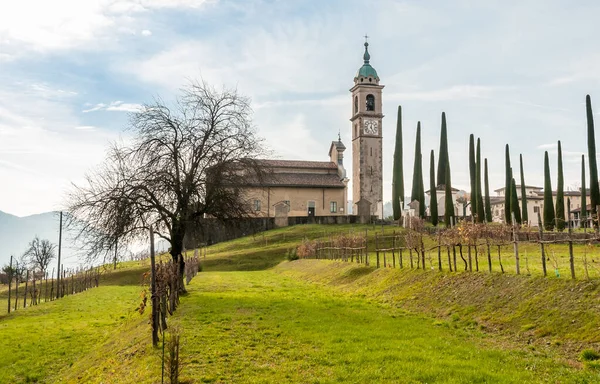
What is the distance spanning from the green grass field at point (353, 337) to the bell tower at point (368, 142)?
188 ft

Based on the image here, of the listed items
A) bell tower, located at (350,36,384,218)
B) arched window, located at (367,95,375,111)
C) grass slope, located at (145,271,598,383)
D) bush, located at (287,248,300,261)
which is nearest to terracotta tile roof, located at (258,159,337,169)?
bell tower, located at (350,36,384,218)

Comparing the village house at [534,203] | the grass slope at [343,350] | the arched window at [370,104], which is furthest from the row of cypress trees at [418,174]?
the grass slope at [343,350]

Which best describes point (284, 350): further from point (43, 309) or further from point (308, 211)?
point (308, 211)

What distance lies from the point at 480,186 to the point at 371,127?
1046 inches

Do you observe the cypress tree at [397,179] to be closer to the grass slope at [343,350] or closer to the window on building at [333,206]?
the window on building at [333,206]

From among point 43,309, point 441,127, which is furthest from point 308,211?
point 43,309

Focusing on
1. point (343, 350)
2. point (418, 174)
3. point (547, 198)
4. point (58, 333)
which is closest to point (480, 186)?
point (547, 198)

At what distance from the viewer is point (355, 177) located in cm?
8406

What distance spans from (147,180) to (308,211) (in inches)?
2225

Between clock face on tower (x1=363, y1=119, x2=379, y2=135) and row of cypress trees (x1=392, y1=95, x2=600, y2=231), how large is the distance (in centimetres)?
866

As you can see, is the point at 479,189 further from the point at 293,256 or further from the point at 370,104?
the point at 370,104

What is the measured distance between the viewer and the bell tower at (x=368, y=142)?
8175 centimetres

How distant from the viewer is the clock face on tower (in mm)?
82688

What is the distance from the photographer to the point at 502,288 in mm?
16203
